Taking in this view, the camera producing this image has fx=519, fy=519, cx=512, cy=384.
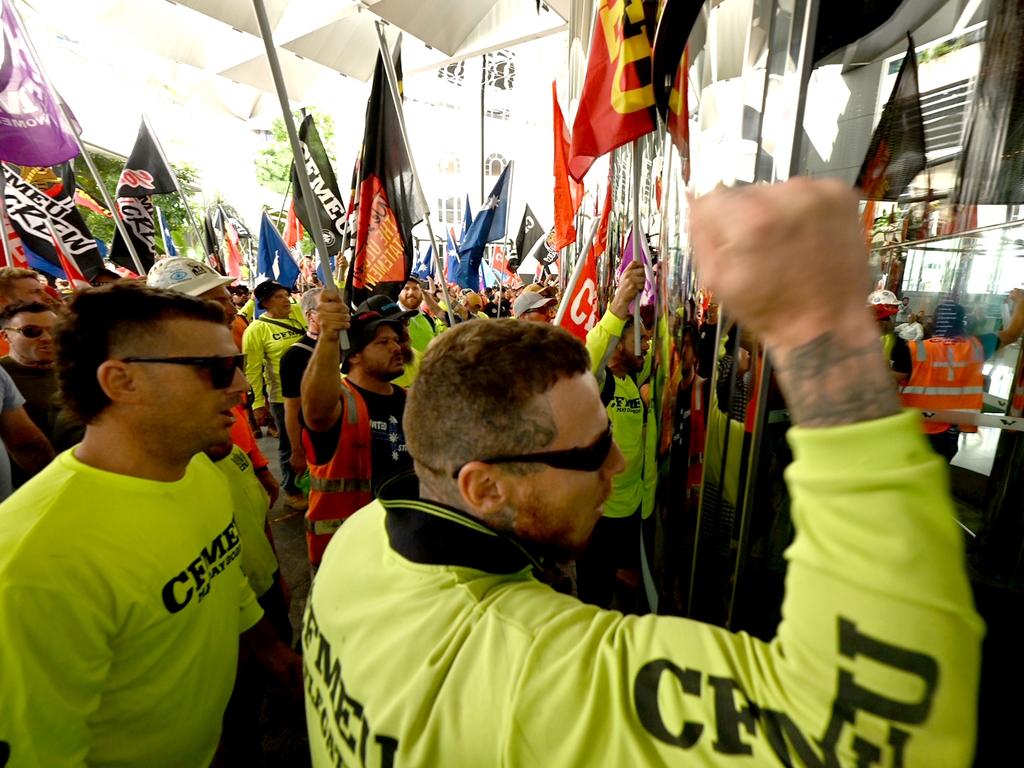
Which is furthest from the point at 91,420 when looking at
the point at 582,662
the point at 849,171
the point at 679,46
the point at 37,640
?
the point at 849,171

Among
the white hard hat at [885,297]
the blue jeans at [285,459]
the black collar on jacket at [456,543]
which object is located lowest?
the blue jeans at [285,459]

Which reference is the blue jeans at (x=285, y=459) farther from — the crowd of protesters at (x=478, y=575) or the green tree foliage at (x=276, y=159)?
the green tree foliage at (x=276, y=159)

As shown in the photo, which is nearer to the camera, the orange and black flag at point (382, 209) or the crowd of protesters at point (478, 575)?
the crowd of protesters at point (478, 575)

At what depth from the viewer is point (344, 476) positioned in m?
2.82

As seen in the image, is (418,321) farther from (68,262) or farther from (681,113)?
(681,113)

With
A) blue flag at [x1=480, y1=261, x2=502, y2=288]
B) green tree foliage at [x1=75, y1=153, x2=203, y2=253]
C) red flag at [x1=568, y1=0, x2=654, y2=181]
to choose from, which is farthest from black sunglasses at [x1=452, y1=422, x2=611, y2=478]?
green tree foliage at [x1=75, y1=153, x2=203, y2=253]

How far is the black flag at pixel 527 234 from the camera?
12.6 meters

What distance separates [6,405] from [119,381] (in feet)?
6.97

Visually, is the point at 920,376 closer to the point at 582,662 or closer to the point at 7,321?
the point at 582,662

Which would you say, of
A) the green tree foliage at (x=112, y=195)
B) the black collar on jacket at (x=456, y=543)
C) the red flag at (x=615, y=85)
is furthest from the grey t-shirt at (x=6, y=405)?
the green tree foliage at (x=112, y=195)

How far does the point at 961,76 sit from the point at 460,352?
2097mm

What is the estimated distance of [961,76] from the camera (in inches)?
71.3

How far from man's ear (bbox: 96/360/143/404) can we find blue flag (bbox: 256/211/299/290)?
665 centimetres

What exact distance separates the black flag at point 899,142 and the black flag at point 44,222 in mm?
7611
